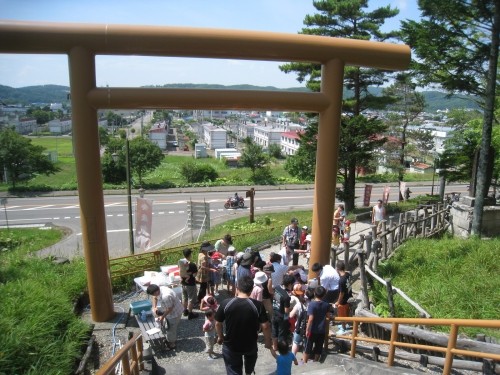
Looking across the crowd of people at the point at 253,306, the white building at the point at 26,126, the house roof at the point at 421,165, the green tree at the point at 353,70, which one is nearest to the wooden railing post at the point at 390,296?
the crowd of people at the point at 253,306

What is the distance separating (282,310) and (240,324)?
1724 millimetres

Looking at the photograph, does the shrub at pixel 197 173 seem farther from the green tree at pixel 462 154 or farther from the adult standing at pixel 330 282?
the adult standing at pixel 330 282

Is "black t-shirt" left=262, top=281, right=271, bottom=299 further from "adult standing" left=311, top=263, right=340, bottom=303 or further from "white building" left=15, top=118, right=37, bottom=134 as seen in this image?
"white building" left=15, top=118, right=37, bottom=134

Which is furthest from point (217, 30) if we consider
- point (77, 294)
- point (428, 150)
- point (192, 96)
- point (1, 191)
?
point (428, 150)

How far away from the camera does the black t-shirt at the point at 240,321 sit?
4.04 metres

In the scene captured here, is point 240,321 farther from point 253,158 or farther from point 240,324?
point 253,158

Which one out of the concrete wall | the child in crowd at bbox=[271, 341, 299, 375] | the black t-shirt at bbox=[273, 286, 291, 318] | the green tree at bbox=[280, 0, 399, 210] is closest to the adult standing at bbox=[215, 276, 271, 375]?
the child in crowd at bbox=[271, 341, 299, 375]

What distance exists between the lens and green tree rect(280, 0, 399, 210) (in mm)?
17812

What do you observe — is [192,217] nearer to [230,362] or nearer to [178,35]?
[178,35]

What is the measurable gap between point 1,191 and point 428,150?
44334 mm

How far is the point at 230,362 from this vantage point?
13.8ft

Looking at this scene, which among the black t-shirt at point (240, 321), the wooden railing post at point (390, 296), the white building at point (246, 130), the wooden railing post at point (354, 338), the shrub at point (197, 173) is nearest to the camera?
the black t-shirt at point (240, 321)

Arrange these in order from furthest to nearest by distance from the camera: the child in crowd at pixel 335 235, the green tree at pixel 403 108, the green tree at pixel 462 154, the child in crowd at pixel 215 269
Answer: the green tree at pixel 403 108
the green tree at pixel 462 154
the child in crowd at pixel 335 235
the child in crowd at pixel 215 269

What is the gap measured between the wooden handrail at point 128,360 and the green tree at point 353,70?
15.1 metres
